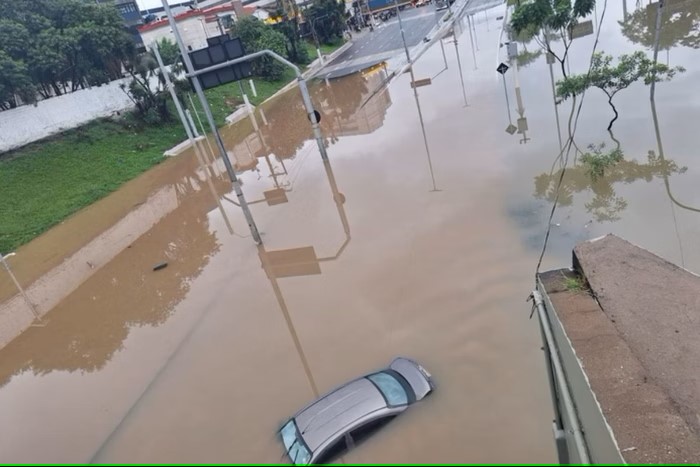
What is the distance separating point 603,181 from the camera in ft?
37.3

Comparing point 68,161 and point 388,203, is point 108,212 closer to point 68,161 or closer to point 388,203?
point 68,161

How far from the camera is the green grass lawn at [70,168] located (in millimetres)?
19031

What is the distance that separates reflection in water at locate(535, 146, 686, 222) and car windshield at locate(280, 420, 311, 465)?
25.5ft

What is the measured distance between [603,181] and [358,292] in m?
6.77

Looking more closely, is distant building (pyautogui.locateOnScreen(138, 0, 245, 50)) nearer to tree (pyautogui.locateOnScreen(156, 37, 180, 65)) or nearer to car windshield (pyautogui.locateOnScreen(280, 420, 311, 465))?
tree (pyautogui.locateOnScreen(156, 37, 180, 65))

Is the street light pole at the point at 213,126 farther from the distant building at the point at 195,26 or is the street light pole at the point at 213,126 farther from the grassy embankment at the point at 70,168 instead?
the distant building at the point at 195,26

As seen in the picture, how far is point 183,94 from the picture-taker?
3056 cm

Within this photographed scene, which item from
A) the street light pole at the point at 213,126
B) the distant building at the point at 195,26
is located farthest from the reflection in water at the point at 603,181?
the distant building at the point at 195,26

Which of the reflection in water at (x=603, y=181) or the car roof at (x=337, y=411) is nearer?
the car roof at (x=337, y=411)

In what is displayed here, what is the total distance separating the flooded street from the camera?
7.10 metres

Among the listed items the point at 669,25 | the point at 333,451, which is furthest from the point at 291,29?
the point at 333,451

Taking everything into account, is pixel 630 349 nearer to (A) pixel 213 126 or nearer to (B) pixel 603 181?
(B) pixel 603 181

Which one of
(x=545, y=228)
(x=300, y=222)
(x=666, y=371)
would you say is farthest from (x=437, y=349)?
(x=300, y=222)

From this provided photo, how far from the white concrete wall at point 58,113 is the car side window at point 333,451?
2420 centimetres
